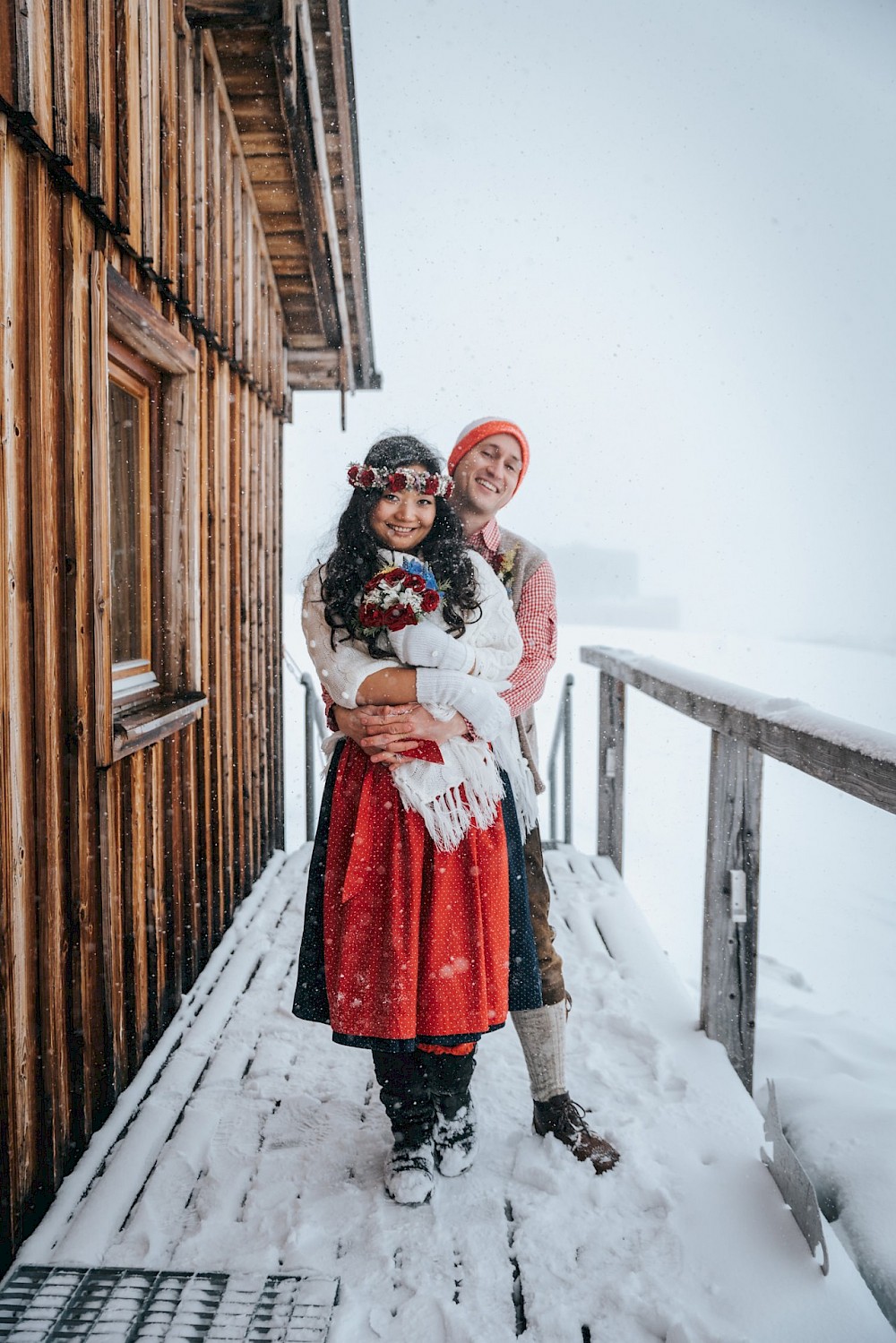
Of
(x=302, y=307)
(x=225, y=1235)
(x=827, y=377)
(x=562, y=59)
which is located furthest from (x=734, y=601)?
(x=562, y=59)

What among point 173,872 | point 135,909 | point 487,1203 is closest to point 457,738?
point 487,1203

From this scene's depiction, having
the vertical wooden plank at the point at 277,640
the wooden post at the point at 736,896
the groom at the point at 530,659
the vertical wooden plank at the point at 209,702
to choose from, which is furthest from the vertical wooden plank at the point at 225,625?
the wooden post at the point at 736,896

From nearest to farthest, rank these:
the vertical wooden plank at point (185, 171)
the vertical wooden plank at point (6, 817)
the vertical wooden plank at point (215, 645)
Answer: the vertical wooden plank at point (6, 817) → the vertical wooden plank at point (185, 171) → the vertical wooden plank at point (215, 645)

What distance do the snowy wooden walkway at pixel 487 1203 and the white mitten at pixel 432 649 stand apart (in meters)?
1.28

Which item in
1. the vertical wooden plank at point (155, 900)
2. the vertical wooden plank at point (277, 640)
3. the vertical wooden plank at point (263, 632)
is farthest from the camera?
the vertical wooden plank at point (277, 640)

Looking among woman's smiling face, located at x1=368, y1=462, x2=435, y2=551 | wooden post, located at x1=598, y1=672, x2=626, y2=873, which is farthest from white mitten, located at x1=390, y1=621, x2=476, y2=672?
wooden post, located at x1=598, y1=672, x2=626, y2=873

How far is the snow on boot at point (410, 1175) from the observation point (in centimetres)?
174

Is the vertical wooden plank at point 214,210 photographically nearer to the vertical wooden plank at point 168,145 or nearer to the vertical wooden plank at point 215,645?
the vertical wooden plank at point 215,645

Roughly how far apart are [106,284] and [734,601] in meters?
48.9

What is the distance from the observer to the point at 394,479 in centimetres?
172

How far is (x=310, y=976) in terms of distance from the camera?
1814 millimetres

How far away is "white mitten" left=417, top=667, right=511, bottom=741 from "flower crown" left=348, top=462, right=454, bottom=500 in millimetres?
433

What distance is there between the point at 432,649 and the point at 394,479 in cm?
41

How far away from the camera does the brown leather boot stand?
1.88 meters
